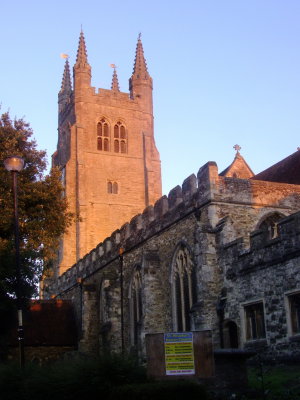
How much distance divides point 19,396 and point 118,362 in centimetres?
217

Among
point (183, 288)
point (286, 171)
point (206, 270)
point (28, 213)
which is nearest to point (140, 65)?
point (286, 171)

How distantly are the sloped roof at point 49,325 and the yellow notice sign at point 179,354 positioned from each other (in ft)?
55.7

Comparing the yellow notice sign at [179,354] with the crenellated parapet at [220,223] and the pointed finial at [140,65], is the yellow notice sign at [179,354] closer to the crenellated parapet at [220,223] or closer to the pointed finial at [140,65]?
the crenellated parapet at [220,223]

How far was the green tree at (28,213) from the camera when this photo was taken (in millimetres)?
→ 19406

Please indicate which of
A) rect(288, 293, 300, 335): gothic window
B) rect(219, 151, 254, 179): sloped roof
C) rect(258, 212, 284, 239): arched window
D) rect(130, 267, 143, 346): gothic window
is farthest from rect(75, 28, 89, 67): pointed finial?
rect(288, 293, 300, 335): gothic window

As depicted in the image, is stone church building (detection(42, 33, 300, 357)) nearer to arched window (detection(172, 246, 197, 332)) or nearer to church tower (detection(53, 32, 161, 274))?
arched window (detection(172, 246, 197, 332))

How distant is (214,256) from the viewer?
18.2 meters

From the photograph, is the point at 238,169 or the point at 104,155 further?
the point at 104,155

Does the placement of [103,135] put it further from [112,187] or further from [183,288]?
[183,288]

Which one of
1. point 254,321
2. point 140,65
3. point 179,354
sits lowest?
point 179,354

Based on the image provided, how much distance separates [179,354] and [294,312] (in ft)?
16.4

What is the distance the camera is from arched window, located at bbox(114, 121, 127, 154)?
53.5m

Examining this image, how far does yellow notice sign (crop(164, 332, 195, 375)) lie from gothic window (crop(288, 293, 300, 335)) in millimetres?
4696

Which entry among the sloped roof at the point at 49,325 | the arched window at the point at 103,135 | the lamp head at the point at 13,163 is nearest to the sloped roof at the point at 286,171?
the lamp head at the point at 13,163
